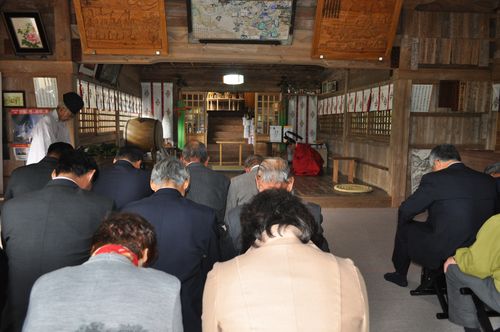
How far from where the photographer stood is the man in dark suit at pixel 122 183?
2805 millimetres

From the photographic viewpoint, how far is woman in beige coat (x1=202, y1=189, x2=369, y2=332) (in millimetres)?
1085

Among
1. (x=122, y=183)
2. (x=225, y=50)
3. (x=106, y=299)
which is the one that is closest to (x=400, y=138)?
(x=225, y=50)

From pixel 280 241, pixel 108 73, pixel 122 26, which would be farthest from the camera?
pixel 108 73

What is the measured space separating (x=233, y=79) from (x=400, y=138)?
5536 millimetres

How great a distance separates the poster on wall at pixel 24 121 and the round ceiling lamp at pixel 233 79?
227 inches

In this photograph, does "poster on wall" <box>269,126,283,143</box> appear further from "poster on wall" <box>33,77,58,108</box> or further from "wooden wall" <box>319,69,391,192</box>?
"poster on wall" <box>33,77,58,108</box>

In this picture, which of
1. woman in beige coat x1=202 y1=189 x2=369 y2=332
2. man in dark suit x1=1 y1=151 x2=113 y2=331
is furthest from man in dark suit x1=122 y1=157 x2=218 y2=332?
woman in beige coat x1=202 y1=189 x2=369 y2=332

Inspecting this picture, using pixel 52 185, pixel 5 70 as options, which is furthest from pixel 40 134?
pixel 52 185

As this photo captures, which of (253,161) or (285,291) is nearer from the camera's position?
(285,291)

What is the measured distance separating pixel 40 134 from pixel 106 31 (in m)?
1.61

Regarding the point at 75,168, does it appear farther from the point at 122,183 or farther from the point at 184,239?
the point at 122,183

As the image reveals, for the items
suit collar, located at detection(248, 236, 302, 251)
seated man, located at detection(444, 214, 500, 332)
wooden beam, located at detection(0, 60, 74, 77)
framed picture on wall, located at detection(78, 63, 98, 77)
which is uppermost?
framed picture on wall, located at detection(78, 63, 98, 77)

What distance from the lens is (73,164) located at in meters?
2.04

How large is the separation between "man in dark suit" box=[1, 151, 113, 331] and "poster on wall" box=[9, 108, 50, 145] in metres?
3.79
